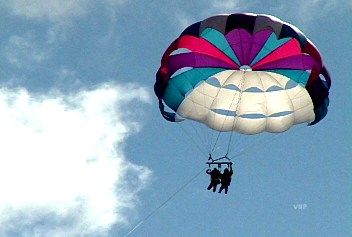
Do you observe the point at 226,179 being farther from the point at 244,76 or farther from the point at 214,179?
the point at 244,76

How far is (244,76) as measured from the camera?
29.4 metres

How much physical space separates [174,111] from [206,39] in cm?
275

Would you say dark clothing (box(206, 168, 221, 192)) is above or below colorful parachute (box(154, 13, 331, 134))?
below

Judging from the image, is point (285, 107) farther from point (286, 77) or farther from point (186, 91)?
point (186, 91)

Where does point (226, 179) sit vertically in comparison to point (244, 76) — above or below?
below

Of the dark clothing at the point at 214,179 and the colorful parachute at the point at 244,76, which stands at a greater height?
the colorful parachute at the point at 244,76

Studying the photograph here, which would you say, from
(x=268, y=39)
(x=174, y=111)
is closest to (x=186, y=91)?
(x=174, y=111)

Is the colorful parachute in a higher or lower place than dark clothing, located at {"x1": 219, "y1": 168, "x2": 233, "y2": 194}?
higher

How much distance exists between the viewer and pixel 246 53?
28.4 meters

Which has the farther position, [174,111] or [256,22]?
[174,111]

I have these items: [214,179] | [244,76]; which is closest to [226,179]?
[214,179]

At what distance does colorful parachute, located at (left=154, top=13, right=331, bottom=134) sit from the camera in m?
27.5

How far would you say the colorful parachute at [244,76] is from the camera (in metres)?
27.5

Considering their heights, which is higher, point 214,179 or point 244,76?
point 244,76
